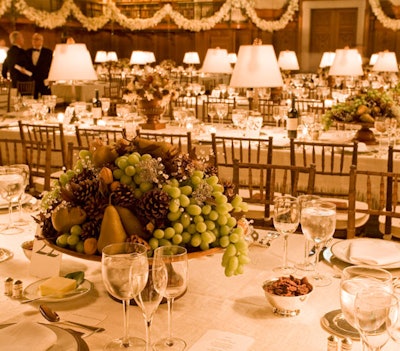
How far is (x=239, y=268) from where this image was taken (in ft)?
5.18

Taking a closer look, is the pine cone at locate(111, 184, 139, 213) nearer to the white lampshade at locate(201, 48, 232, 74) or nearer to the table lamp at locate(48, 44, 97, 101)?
the table lamp at locate(48, 44, 97, 101)

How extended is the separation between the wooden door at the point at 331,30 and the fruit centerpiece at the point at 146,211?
13.3 metres

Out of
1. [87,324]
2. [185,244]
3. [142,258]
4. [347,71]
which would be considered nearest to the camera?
[142,258]

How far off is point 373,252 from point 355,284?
2.10ft

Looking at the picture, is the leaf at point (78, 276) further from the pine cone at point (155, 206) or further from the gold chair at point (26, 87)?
the gold chair at point (26, 87)

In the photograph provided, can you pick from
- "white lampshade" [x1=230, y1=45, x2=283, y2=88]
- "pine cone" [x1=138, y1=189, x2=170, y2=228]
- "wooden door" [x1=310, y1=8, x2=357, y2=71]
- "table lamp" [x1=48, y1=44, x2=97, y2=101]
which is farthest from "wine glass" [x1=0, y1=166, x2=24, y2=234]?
"wooden door" [x1=310, y1=8, x2=357, y2=71]

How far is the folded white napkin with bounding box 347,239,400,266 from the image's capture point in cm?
179

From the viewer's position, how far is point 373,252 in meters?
1.85

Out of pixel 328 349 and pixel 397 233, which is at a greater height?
pixel 328 349

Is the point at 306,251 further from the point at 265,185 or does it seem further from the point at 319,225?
the point at 265,185

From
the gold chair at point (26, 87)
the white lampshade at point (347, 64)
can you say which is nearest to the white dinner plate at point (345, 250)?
the white lampshade at point (347, 64)

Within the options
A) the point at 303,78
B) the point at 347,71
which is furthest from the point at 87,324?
the point at 303,78

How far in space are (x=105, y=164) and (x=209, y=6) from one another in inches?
513

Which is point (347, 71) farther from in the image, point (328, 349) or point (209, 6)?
point (209, 6)
